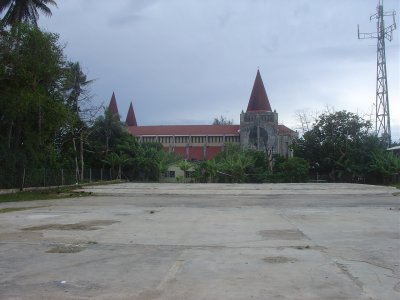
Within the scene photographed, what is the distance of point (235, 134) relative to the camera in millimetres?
88500

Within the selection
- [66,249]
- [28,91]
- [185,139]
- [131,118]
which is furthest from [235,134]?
[66,249]

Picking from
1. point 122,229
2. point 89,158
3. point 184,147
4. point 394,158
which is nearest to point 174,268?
point 122,229

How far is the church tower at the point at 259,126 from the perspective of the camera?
274 ft

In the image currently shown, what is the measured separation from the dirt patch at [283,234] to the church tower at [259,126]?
71.1 m

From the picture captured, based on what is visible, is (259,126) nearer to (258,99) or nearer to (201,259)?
(258,99)

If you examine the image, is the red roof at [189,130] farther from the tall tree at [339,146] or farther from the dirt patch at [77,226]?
the dirt patch at [77,226]

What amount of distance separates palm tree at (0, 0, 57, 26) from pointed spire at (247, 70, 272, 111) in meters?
53.8

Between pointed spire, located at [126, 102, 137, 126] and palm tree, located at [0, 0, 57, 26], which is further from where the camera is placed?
pointed spire, located at [126, 102, 137, 126]

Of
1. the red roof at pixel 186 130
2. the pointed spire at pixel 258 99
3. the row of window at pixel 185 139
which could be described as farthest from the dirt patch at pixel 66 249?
the row of window at pixel 185 139

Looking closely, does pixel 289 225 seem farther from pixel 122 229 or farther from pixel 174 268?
pixel 174 268

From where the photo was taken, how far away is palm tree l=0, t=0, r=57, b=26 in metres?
35.3

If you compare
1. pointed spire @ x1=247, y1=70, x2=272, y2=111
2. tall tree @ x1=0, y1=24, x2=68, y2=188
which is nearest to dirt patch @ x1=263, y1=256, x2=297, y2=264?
tall tree @ x1=0, y1=24, x2=68, y2=188

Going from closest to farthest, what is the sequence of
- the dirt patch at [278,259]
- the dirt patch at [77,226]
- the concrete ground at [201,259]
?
the concrete ground at [201,259], the dirt patch at [278,259], the dirt patch at [77,226]

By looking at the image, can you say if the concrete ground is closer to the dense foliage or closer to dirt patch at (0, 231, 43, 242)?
dirt patch at (0, 231, 43, 242)
